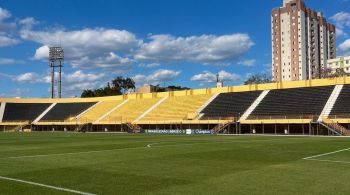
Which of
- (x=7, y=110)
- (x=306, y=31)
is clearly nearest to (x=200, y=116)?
(x=7, y=110)

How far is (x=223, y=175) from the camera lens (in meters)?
15.5

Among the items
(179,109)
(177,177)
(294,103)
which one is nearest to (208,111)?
(179,109)

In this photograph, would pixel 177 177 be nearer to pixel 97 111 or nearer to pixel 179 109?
pixel 179 109

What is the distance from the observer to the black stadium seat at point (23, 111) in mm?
119162

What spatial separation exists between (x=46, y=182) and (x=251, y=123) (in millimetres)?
64538

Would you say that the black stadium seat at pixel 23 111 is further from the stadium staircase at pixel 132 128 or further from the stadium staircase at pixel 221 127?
the stadium staircase at pixel 221 127

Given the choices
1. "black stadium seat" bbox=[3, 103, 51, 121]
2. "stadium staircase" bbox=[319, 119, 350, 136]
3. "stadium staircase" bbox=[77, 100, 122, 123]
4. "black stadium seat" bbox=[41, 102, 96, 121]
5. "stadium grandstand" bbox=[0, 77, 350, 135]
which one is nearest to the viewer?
"stadium staircase" bbox=[319, 119, 350, 136]

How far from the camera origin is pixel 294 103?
78250mm

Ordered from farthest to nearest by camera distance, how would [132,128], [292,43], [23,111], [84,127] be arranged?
[292,43] → [23,111] → [84,127] → [132,128]

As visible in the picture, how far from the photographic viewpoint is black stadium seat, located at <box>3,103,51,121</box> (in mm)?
119162

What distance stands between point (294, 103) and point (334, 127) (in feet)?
49.5

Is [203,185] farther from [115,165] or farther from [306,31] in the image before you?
[306,31]

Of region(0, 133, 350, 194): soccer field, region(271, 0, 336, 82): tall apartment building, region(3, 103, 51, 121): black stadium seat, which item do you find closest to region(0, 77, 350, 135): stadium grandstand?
region(3, 103, 51, 121): black stadium seat

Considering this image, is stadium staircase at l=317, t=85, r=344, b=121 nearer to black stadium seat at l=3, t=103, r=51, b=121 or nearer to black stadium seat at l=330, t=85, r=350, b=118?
black stadium seat at l=330, t=85, r=350, b=118
